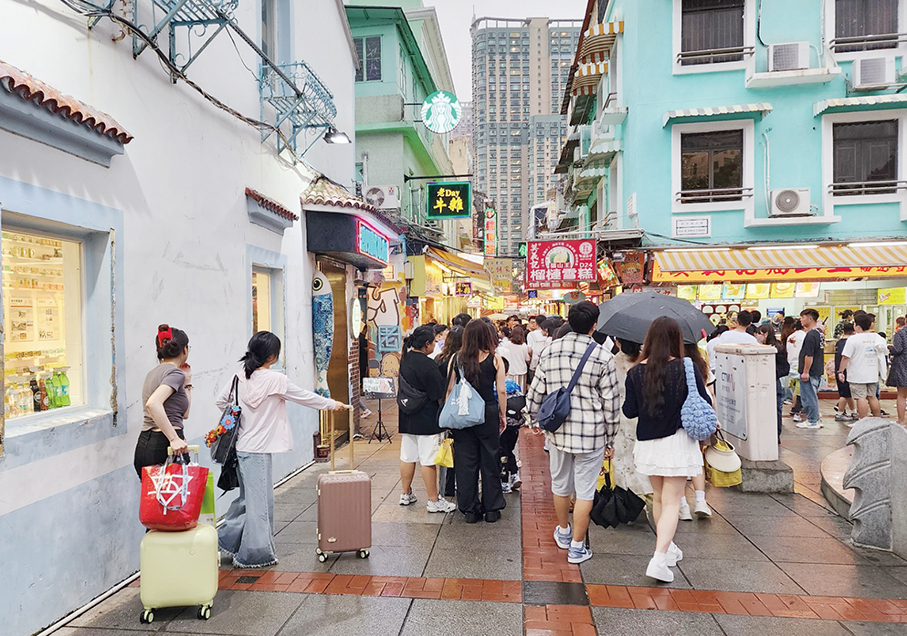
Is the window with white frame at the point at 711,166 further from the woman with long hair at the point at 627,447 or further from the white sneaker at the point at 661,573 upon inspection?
the white sneaker at the point at 661,573

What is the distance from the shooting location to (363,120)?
62.3 ft

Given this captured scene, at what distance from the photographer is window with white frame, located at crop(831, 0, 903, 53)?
13.5 metres

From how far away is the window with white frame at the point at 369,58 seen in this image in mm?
18438

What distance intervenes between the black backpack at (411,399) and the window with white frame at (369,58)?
15.2 m

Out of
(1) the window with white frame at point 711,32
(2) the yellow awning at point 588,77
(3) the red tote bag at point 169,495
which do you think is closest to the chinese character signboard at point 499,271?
(2) the yellow awning at point 588,77

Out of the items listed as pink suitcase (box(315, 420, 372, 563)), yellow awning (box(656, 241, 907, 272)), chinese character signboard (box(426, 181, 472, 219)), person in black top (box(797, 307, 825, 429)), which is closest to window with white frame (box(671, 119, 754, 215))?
yellow awning (box(656, 241, 907, 272))

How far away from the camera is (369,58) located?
61.2 feet

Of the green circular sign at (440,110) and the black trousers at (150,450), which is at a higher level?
the green circular sign at (440,110)

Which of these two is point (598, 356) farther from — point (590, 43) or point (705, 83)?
point (590, 43)

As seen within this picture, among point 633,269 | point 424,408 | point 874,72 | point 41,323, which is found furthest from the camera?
point 633,269

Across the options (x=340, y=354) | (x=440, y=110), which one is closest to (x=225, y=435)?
(x=340, y=354)

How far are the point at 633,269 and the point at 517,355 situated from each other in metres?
4.67

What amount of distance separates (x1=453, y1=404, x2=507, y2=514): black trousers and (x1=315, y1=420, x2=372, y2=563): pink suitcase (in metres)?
1.31

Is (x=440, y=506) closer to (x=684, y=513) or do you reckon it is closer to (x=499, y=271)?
(x=684, y=513)
